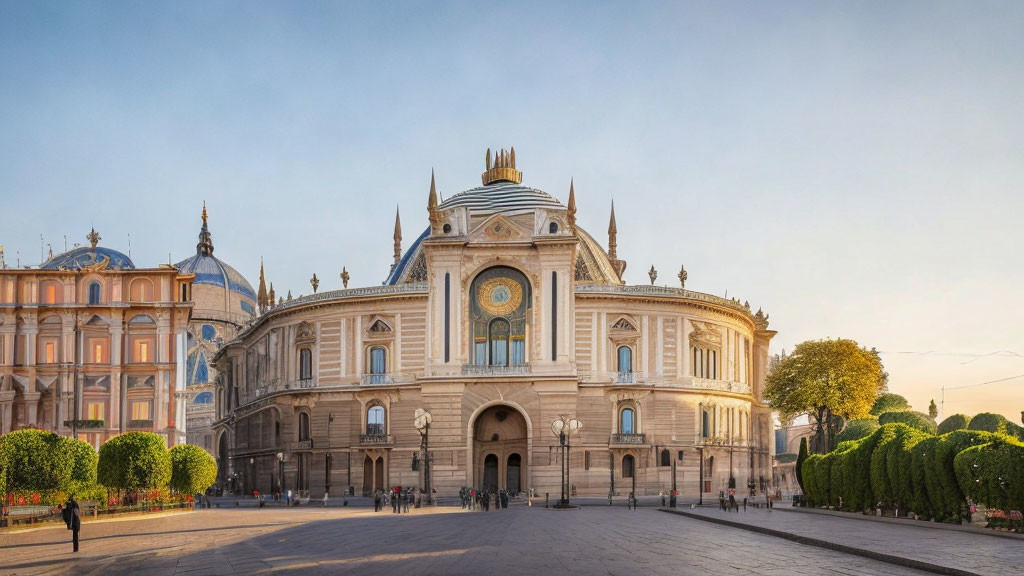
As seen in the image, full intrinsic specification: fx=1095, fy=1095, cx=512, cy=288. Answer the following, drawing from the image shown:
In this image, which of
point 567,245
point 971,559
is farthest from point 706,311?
point 971,559

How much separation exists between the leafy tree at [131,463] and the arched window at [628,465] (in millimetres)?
32700

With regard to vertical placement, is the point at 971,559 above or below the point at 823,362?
below

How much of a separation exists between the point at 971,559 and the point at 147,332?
64424 mm

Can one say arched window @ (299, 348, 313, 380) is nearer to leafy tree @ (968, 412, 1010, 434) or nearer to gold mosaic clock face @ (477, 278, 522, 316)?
gold mosaic clock face @ (477, 278, 522, 316)

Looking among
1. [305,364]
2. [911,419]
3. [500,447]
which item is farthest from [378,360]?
[911,419]

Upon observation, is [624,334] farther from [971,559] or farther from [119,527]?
[971,559]

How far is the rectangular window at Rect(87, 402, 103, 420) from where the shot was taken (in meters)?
76.2

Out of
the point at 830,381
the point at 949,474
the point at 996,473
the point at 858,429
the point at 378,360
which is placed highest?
the point at 378,360

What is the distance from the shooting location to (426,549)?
30.6 metres

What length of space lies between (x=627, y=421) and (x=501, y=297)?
40.1ft

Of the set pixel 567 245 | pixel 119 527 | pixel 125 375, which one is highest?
pixel 567 245

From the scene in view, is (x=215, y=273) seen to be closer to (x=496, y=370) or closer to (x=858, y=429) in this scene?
(x=496, y=370)

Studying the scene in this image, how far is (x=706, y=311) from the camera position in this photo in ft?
262

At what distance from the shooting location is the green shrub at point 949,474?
39.2 meters
